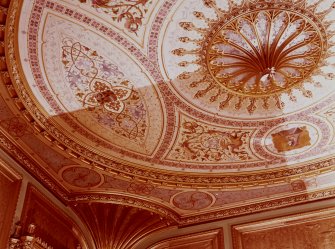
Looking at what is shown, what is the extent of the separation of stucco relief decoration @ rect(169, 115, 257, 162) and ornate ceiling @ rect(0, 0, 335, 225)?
3 centimetres

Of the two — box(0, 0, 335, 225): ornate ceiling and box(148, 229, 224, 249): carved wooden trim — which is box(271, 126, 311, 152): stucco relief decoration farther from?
box(148, 229, 224, 249): carved wooden trim

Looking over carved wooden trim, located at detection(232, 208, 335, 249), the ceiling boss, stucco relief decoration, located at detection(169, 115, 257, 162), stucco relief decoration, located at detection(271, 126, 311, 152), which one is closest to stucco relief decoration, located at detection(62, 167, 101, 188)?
stucco relief decoration, located at detection(169, 115, 257, 162)

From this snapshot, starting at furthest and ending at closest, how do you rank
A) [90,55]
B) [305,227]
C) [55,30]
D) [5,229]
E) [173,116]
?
[305,227]
[173,116]
[5,229]
[90,55]
[55,30]

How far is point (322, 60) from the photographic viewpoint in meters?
6.78

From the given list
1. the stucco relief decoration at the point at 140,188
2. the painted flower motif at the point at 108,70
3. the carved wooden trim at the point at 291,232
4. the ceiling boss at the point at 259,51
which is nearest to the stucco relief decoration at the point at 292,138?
the ceiling boss at the point at 259,51

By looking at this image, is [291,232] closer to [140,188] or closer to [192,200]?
[192,200]

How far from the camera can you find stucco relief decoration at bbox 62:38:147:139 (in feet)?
22.4

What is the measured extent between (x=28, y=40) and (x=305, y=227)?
21.4 feet

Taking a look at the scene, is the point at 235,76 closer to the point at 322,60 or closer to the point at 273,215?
the point at 322,60

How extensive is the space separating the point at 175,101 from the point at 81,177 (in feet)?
9.29

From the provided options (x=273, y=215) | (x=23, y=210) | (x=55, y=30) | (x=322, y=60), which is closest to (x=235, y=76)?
(x=322, y=60)

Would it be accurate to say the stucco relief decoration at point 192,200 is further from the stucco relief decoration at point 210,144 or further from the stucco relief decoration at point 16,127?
the stucco relief decoration at point 16,127

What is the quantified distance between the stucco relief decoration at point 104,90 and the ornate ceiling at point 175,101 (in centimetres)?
2

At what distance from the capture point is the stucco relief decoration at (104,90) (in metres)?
6.84
